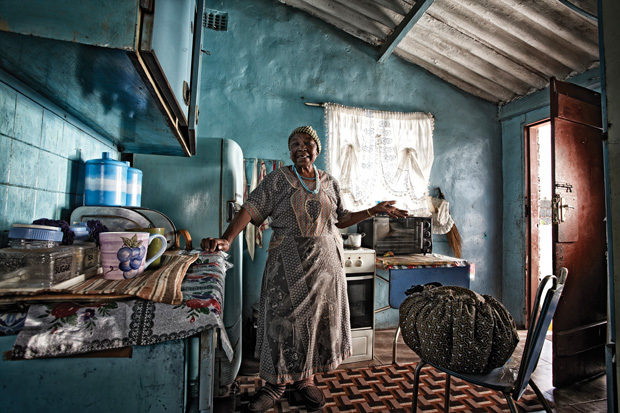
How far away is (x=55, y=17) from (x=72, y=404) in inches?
34.0

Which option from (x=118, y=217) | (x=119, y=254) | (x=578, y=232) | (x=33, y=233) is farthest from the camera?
(x=578, y=232)

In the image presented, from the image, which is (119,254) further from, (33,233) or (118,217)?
(118,217)

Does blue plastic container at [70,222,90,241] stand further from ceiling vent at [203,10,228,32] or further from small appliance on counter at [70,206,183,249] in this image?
ceiling vent at [203,10,228,32]

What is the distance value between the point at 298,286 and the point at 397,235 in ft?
5.92

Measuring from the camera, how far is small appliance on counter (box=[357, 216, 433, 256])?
3.29 meters

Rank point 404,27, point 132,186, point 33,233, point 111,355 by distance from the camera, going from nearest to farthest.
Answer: point 111,355 < point 33,233 < point 132,186 < point 404,27

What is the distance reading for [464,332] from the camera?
1.32 m

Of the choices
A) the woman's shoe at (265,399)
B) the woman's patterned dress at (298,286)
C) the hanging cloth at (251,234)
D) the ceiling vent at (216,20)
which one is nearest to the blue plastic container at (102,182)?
the woman's patterned dress at (298,286)

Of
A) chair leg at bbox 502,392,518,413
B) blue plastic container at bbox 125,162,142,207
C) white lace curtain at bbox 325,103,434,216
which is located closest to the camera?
chair leg at bbox 502,392,518,413

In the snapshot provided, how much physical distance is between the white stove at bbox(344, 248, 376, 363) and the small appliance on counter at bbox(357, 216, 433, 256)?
13.5 inches

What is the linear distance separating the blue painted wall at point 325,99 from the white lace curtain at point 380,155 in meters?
0.16

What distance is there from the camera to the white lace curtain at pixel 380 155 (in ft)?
12.0

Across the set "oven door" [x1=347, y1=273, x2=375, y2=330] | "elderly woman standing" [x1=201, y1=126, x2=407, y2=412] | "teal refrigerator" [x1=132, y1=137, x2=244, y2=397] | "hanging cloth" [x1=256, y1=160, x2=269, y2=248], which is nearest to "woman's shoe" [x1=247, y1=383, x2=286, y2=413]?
"elderly woman standing" [x1=201, y1=126, x2=407, y2=412]

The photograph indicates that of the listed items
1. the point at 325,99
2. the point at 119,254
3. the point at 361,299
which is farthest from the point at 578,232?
the point at 119,254
